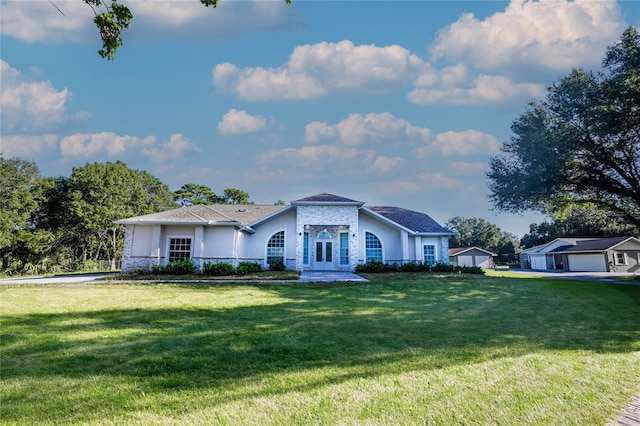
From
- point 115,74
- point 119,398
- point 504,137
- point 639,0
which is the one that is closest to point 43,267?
point 115,74

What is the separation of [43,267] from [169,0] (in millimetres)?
32995

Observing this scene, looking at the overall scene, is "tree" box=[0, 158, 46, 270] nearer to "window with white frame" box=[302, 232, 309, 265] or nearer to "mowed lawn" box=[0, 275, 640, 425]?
Answer: "window with white frame" box=[302, 232, 309, 265]

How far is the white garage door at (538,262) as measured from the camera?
43022 mm

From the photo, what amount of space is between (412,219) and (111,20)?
22061 millimetres

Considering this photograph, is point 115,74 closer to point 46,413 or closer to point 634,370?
point 46,413

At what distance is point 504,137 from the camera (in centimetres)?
2123

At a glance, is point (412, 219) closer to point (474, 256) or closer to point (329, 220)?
point (329, 220)

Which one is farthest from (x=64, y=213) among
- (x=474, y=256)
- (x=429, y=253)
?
(x=474, y=256)

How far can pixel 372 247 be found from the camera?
21984mm

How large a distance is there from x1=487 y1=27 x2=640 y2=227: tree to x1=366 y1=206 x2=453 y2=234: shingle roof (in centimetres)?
450

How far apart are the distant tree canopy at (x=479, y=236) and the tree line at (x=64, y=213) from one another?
54.6 metres

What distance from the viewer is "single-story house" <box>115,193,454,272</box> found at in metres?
19.1

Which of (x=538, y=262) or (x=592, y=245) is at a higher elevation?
(x=592, y=245)

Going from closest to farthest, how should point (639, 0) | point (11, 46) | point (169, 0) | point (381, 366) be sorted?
point (381, 366) → point (169, 0) → point (11, 46) → point (639, 0)
